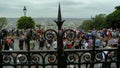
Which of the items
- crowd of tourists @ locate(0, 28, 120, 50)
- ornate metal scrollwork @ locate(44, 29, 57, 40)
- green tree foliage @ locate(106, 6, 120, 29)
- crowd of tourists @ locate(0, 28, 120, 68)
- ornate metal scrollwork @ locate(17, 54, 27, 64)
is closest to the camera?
ornate metal scrollwork @ locate(44, 29, 57, 40)

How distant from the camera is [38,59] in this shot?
22.6 ft

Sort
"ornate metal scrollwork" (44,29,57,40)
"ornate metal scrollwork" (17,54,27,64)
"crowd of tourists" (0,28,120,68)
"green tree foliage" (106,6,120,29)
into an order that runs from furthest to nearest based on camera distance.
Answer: "green tree foliage" (106,6,120,29) < "crowd of tourists" (0,28,120,68) < "ornate metal scrollwork" (17,54,27,64) < "ornate metal scrollwork" (44,29,57,40)

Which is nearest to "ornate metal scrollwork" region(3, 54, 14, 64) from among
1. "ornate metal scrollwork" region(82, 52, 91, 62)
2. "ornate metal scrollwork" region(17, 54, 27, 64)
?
"ornate metal scrollwork" region(17, 54, 27, 64)

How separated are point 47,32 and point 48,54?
1.40 ft

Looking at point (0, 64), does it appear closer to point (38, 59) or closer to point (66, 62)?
point (38, 59)

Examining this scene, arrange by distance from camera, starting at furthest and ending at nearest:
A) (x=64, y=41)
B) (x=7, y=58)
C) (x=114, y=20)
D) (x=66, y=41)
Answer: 1. (x=114, y=20)
2. (x=64, y=41)
3. (x=66, y=41)
4. (x=7, y=58)

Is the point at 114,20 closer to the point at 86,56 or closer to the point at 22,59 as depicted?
the point at 86,56

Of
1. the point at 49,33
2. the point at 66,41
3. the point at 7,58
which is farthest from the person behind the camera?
the point at 66,41

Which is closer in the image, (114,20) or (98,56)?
(98,56)

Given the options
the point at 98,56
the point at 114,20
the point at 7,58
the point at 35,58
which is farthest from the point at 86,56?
the point at 114,20

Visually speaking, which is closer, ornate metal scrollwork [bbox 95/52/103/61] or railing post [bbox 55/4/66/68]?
railing post [bbox 55/4/66/68]

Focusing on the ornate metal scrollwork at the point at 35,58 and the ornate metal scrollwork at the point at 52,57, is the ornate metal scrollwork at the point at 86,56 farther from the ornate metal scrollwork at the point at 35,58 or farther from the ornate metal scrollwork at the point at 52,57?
the ornate metal scrollwork at the point at 35,58

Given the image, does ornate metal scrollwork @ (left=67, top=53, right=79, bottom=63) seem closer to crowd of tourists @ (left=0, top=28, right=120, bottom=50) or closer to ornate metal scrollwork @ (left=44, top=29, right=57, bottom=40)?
crowd of tourists @ (left=0, top=28, right=120, bottom=50)

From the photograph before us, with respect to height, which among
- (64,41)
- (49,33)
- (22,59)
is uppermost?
(49,33)
